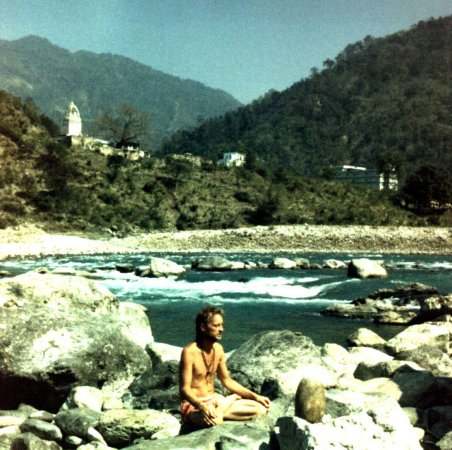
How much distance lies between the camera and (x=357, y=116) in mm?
156250

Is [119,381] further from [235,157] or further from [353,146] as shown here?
[353,146]

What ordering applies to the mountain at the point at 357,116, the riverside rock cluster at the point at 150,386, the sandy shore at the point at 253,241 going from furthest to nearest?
the mountain at the point at 357,116
the sandy shore at the point at 253,241
the riverside rock cluster at the point at 150,386

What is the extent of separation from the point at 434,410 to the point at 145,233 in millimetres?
46340

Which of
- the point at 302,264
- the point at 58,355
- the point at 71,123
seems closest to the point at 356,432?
the point at 58,355

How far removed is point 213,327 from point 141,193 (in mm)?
58095

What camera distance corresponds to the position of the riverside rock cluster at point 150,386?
4.61 m

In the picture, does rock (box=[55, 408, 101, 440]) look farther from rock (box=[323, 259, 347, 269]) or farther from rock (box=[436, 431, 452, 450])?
rock (box=[323, 259, 347, 269])

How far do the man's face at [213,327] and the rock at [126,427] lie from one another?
1.24 metres

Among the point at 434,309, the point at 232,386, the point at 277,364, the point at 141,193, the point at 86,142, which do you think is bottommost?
the point at 434,309

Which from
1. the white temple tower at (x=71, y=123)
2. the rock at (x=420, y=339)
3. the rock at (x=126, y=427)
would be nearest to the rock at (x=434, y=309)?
the rock at (x=420, y=339)

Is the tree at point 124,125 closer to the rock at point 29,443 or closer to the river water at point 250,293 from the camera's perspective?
the river water at point 250,293

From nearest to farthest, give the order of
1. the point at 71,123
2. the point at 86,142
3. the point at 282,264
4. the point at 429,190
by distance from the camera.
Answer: the point at 282,264
the point at 86,142
the point at 71,123
the point at 429,190

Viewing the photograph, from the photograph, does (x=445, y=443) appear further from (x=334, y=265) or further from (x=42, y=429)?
(x=334, y=265)

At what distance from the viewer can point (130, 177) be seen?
64438 mm
